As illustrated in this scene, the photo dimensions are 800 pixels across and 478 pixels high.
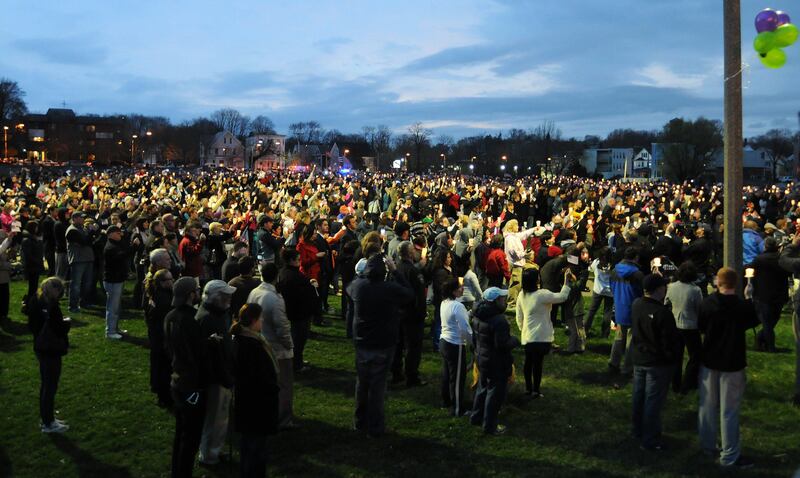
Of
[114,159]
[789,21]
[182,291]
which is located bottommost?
[182,291]

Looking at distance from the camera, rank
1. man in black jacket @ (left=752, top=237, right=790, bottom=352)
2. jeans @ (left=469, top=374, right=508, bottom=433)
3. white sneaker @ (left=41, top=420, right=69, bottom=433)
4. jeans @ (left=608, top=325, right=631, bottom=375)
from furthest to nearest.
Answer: man in black jacket @ (left=752, top=237, right=790, bottom=352), jeans @ (left=608, top=325, right=631, bottom=375), white sneaker @ (left=41, top=420, right=69, bottom=433), jeans @ (left=469, top=374, right=508, bottom=433)

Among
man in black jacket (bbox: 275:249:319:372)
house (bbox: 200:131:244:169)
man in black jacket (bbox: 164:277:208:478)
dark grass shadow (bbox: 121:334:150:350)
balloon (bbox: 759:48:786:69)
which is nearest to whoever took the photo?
man in black jacket (bbox: 164:277:208:478)

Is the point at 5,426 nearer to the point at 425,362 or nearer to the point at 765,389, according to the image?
the point at 425,362

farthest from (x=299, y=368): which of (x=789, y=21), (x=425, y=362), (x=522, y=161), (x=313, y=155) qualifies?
(x=313, y=155)

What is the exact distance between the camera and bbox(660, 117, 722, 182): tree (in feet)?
276

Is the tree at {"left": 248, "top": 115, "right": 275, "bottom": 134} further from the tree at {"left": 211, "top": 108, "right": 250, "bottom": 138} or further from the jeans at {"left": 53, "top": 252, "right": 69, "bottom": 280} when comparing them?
the jeans at {"left": 53, "top": 252, "right": 69, "bottom": 280}

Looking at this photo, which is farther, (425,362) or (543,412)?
(425,362)

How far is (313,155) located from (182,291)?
145251 mm

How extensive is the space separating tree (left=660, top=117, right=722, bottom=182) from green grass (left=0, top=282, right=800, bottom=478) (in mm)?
82149

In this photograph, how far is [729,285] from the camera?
6004 millimetres

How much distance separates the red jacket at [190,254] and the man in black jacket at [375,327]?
471 cm

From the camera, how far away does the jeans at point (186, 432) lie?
5.52 m

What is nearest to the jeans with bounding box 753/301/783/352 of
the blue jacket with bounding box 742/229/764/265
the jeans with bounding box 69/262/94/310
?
the blue jacket with bounding box 742/229/764/265

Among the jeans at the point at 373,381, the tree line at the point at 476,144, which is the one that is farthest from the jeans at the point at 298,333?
the tree line at the point at 476,144
